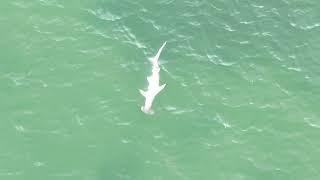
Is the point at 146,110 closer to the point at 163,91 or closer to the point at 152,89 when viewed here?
the point at 152,89

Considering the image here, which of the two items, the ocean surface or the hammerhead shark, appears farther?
the hammerhead shark

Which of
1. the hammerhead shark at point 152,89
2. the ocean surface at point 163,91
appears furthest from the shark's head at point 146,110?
the ocean surface at point 163,91

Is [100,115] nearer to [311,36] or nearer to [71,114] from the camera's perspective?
[71,114]

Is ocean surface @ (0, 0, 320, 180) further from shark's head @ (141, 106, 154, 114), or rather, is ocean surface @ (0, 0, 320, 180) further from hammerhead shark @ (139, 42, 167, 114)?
hammerhead shark @ (139, 42, 167, 114)

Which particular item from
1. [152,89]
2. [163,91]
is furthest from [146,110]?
[163,91]

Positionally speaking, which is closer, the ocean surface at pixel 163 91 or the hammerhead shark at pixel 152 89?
the ocean surface at pixel 163 91

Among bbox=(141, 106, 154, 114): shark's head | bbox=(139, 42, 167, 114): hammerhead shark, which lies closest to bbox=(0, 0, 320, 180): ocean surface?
bbox=(141, 106, 154, 114): shark's head

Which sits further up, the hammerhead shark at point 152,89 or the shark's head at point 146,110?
the hammerhead shark at point 152,89

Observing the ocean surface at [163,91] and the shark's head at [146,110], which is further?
the shark's head at [146,110]

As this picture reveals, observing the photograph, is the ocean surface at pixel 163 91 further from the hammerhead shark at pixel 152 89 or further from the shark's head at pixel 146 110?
the hammerhead shark at pixel 152 89
